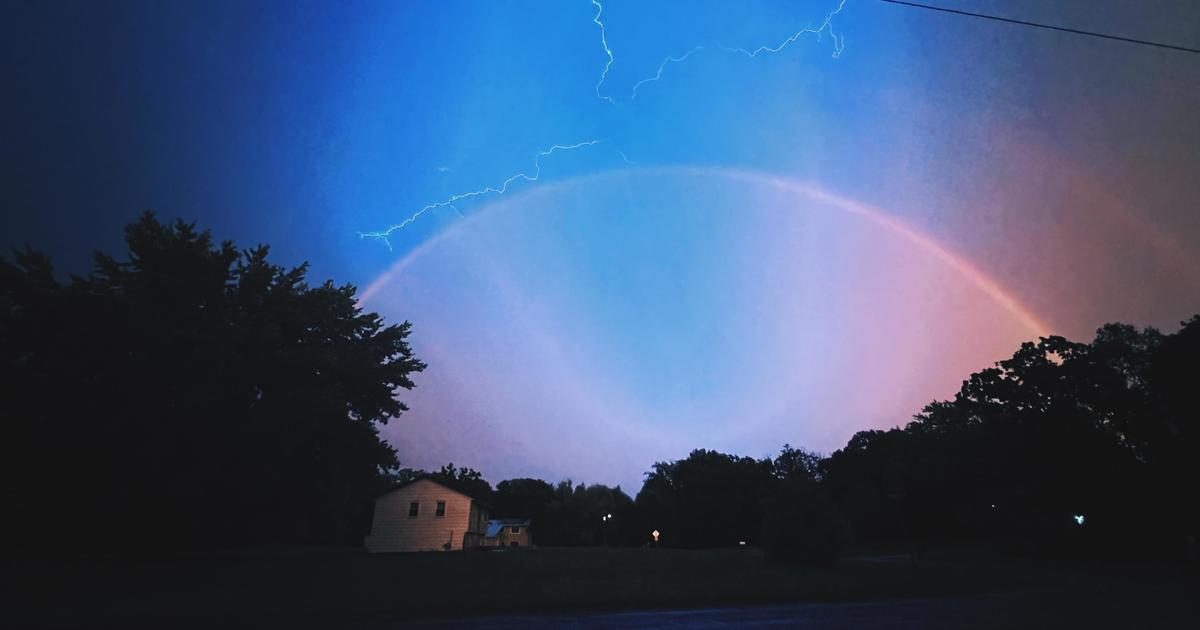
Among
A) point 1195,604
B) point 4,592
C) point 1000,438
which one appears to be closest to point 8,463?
point 4,592

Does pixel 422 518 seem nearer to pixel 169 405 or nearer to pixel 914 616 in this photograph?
pixel 169 405

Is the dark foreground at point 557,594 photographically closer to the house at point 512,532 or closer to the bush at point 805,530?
the bush at point 805,530

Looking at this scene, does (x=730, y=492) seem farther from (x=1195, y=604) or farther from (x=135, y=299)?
(x=135, y=299)

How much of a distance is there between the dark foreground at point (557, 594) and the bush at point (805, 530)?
1113 millimetres

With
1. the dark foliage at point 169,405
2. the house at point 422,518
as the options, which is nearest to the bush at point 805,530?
the dark foliage at point 169,405

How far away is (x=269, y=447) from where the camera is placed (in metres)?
24.2

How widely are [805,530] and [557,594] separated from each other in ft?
47.4

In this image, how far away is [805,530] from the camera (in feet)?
90.8

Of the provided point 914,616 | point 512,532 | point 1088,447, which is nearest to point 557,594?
point 914,616

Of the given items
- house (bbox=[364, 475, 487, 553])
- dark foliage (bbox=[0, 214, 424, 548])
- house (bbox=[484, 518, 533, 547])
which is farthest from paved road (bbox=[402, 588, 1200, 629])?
house (bbox=[484, 518, 533, 547])

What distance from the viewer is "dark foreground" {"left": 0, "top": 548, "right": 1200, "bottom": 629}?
13500mm

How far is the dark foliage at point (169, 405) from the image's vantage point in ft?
71.9

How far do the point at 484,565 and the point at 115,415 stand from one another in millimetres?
15301

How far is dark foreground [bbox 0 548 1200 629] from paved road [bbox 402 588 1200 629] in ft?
0.16
